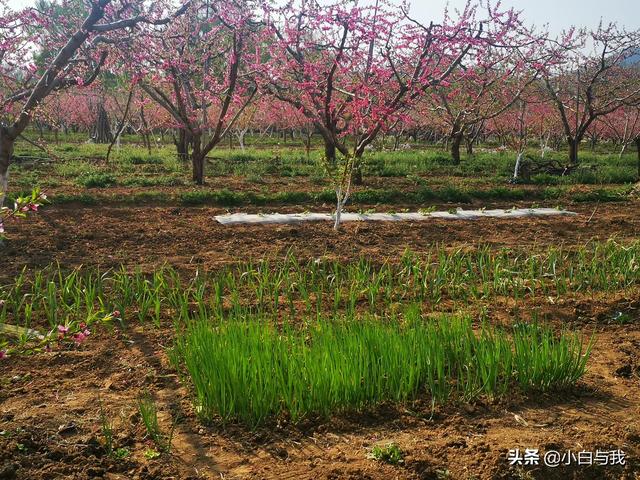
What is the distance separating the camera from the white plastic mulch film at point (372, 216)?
804 cm

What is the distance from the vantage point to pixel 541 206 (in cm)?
1030

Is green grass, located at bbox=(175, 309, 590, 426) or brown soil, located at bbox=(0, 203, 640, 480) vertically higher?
green grass, located at bbox=(175, 309, 590, 426)

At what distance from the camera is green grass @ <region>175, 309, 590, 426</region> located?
2.86 m

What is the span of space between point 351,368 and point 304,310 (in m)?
1.62

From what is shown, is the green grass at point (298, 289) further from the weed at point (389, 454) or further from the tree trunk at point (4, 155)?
the weed at point (389, 454)

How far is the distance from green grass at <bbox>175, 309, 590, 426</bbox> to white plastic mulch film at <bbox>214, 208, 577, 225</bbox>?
15.2ft

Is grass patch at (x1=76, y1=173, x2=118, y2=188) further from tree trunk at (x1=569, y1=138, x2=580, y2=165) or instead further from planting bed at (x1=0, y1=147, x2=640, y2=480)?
tree trunk at (x1=569, y1=138, x2=580, y2=165)

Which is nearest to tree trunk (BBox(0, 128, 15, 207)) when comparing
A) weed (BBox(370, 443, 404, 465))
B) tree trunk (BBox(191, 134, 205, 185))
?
weed (BBox(370, 443, 404, 465))

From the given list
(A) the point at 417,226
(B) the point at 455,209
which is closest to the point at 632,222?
(B) the point at 455,209

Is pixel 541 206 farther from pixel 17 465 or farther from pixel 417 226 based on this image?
pixel 17 465

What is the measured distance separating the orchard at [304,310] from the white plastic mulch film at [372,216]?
0.21 feet

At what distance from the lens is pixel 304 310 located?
4582 mm

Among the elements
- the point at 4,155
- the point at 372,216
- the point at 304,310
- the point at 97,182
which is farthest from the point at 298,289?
the point at 97,182

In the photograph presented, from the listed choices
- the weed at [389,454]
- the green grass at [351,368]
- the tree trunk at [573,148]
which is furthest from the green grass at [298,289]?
the tree trunk at [573,148]
